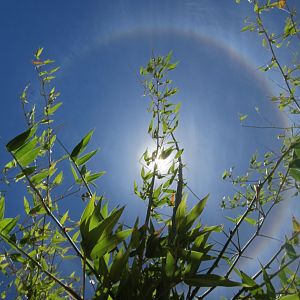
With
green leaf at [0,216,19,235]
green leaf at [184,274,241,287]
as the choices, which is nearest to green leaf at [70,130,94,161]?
green leaf at [0,216,19,235]

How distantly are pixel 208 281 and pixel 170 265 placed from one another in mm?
98

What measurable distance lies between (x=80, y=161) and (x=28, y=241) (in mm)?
354

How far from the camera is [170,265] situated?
882mm

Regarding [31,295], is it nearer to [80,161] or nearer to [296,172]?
[80,161]

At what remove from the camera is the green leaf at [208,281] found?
0.87 meters

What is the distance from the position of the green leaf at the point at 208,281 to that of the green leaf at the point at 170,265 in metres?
0.04

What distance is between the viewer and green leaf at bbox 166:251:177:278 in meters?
0.87

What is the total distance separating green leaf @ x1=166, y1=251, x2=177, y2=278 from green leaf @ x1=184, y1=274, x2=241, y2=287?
0.04m

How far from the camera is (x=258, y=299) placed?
98 cm

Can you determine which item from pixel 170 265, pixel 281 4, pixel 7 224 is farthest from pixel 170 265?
pixel 281 4

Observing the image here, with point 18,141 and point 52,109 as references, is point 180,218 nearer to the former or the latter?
point 18,141

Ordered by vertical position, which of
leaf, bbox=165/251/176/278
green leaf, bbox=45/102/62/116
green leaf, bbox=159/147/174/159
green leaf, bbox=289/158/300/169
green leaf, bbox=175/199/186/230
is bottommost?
leaf, bbox=165/251/176/278

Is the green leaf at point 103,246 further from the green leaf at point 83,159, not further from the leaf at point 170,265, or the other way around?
the green leaf at point 83,159

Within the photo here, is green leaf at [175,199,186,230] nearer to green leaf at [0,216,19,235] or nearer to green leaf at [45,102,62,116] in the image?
green leaf at [0,216,19,235]
